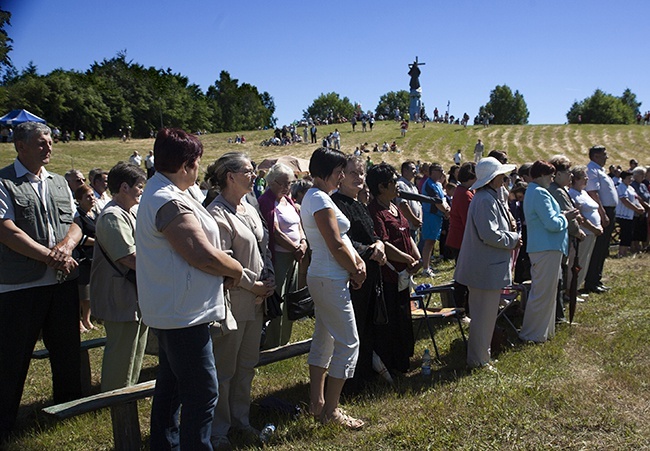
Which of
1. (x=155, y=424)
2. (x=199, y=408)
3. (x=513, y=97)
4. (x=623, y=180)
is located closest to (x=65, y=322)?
(x=155, y=424)

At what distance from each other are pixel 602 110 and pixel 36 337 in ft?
329

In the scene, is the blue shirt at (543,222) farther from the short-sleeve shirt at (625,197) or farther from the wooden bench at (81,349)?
the short-sleeve shirt at (625,197)

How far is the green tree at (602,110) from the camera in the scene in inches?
3497

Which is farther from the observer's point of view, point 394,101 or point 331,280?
point 394,101

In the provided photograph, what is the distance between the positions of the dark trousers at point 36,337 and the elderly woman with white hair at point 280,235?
73.6 inches

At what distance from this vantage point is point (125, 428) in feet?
11.7

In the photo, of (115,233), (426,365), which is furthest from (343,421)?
(115,233)

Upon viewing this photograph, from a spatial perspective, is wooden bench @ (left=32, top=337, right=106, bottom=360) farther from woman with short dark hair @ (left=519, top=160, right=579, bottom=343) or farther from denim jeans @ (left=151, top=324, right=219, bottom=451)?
woman with short dark hair @ (left=519, top=160, right=579, bottom=343)

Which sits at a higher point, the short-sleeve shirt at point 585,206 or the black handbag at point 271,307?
the short-sleeve shirt at point 585,206

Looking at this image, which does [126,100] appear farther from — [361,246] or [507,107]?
[361,246]

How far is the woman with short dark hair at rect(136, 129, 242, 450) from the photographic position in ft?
8.61

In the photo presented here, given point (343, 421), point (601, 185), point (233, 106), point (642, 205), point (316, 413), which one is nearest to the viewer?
point (343, 421)

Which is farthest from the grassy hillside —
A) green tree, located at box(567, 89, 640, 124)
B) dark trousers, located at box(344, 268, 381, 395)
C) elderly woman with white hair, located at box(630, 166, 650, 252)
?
green tree, located at box(567, 89, 640, 124)

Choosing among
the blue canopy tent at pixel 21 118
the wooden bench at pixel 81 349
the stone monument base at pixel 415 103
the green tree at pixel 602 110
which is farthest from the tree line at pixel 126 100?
the green tree at pixel 602 110
